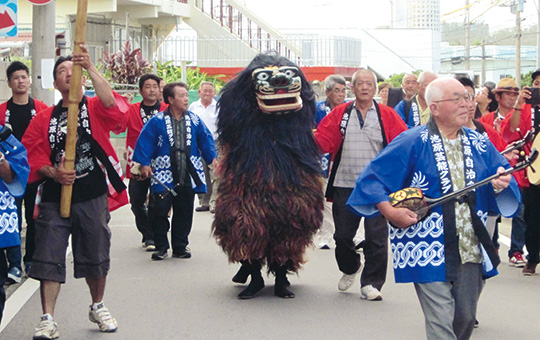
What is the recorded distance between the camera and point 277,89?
7.75 meters

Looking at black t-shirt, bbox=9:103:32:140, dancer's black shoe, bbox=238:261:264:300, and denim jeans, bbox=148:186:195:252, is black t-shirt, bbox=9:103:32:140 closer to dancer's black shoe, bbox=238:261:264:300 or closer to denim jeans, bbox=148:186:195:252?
denim jeans, bbox=148:186:195:252

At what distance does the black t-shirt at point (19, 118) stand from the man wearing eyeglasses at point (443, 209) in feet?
15.0

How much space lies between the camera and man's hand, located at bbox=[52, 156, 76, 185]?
21.3ft

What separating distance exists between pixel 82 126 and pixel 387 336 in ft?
8.66

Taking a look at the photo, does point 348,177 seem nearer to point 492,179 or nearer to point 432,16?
point 492,179

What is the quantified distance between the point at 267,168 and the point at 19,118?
2.71m

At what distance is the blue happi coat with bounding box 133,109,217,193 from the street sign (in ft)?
6.16

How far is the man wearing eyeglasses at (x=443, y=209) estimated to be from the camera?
17.2ft

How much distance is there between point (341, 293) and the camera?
8.34 meters

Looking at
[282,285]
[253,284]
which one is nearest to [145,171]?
[253,284]

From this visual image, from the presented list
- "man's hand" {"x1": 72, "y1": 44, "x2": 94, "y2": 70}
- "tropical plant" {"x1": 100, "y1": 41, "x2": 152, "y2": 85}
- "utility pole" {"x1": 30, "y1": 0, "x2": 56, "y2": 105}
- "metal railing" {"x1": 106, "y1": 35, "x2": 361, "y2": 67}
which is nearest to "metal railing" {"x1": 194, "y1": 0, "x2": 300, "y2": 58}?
"metal railing" {"x1": 106, "y1": 35, "x2": 361, "y2": 67}

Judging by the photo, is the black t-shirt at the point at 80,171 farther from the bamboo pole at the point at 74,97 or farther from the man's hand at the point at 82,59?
the man's hand at the point at 82,59

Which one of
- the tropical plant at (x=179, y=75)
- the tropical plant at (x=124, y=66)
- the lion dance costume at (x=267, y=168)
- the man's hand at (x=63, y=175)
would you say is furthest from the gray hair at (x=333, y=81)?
the tropical plant at (x=179, y=75)

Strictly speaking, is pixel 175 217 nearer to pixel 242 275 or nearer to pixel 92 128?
pixel 242 275
